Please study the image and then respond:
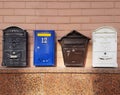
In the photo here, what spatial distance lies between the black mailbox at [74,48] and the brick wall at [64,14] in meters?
0.14

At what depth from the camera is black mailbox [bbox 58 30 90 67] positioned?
4.57 metres

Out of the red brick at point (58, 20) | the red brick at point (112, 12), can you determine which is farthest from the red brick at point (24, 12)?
the red brick at point (112, 12)

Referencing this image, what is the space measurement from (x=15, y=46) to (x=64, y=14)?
34.7 inches

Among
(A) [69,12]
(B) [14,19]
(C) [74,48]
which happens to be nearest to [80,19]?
(A) [69,12]

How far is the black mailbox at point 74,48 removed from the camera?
180 inches

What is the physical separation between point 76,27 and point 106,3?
1.90 ft

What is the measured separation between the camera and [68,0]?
4699mm

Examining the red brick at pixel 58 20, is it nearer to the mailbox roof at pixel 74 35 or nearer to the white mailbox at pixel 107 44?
the mailbox roof at pixel 74 35

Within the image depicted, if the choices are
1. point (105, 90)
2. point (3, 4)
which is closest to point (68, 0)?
point (3, 4)

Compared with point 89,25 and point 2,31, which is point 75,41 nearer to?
point 89,25

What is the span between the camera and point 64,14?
15.4 ft

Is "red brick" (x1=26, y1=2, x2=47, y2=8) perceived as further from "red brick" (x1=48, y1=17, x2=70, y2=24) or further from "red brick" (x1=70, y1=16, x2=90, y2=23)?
"red brick" (x1=70, y1=16, x2=90, y2=23)

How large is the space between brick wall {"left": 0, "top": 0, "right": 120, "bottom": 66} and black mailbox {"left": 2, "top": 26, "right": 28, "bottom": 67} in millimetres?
179

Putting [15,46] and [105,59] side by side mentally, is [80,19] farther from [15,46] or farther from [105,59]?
[15,46]
